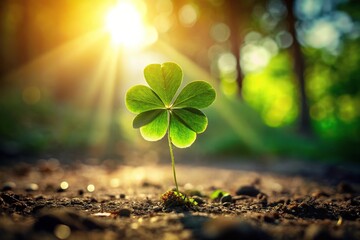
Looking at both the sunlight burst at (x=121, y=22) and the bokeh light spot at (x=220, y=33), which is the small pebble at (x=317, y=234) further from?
the bokeh light spot at (x=220, y=33)

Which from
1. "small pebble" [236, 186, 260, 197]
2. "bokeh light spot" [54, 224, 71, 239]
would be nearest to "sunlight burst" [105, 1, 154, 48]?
"small pebble" [236, 186, 260, 197]

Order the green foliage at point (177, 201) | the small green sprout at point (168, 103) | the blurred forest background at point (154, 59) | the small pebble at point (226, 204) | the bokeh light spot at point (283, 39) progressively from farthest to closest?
the bokeh light spot at point (283, 39)
the blurred forest background at point (154, 59)
the small pebble at point (226, 204)
the small green sprout at point (168, 103)
the green foliage at point (177, 201)

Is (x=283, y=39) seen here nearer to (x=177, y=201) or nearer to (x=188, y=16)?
(x=188, y=16)

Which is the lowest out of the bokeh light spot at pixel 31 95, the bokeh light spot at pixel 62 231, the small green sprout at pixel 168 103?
the bokeh light spot at pixel 62 231

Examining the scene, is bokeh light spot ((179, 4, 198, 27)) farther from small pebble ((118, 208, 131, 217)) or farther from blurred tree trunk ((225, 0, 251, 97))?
small pebble ((118, 208, 131, 217))

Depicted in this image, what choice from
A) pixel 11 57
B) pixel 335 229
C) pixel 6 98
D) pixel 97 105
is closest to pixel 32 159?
pixel 6 98

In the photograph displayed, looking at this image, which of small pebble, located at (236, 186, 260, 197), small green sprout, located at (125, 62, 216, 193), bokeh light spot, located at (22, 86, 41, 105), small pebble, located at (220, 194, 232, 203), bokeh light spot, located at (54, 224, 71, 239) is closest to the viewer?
bokeh light spot, located at (54, 224, 71, 239)

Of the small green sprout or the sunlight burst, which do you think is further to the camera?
the sunlight burst

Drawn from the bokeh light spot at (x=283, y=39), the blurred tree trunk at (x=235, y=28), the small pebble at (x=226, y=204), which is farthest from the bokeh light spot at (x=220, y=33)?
the small pebble at (x=226, y=204)
